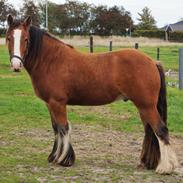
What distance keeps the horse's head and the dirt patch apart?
1.44 meters

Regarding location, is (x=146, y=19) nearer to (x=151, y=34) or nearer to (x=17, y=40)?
(x=151, y=34)

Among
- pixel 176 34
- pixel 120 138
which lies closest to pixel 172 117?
pixel 120 138

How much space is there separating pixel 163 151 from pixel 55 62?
6.19 ft

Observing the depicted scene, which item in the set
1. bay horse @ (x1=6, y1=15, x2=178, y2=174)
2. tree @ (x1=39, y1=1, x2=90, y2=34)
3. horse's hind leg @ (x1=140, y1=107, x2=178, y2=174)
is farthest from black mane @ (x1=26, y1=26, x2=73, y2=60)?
tree @ (x1=39, y1=1, x2=90, y2=34)

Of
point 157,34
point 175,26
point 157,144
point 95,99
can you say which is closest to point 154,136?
point 157,144

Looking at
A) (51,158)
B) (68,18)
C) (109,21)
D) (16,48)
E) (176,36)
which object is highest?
(68,18)

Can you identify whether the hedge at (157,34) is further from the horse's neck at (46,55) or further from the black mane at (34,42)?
the black mane at (34,42)

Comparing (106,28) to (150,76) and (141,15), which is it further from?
(150,76)

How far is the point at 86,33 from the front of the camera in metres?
71.8

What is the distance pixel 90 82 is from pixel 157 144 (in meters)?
1.24

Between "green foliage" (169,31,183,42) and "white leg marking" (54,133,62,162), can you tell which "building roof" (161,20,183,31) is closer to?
"green foliage" (169,31,183,42)

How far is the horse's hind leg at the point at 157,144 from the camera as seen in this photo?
6.15 metres

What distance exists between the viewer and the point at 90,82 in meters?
6.34

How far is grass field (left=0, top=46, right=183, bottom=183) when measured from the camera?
598 cm
